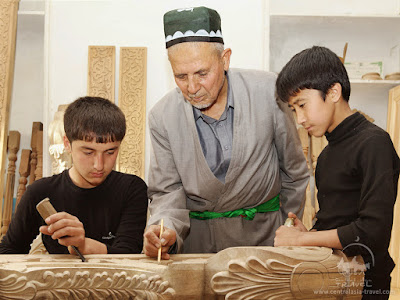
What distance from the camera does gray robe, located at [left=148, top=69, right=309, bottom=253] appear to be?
172cm

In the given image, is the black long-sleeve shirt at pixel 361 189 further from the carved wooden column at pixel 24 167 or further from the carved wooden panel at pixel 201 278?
the carved wooden column at pixel 24 167

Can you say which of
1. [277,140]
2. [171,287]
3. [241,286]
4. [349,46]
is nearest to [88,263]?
[171,287]

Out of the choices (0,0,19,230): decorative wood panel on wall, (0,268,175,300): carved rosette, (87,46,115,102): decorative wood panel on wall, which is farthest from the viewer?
(87,46,115,102): decorative wood panel on wall

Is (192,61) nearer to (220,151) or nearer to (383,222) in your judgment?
(220,151)

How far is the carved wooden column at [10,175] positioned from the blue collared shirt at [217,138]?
2.76 meters

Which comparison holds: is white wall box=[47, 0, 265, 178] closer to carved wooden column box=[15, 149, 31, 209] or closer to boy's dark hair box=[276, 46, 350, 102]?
carved wooden column box=[15, 149, 31, 209]

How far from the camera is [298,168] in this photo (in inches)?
72.2

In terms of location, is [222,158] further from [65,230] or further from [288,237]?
[65,230]

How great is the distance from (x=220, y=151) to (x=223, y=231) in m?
0.32

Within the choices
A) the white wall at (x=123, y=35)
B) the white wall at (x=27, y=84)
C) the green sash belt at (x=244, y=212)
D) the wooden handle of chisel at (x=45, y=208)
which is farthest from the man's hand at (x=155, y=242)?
the white wall at (x=27, y=84)

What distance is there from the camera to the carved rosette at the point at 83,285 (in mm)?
1081

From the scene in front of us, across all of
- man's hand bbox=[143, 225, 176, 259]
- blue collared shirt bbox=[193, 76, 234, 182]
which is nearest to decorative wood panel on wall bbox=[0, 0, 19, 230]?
blue collared shirt bbox=[193, 76, 234, 182]

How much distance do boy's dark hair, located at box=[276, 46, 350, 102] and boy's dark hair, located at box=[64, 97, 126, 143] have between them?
26.4 inches

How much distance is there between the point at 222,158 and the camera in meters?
1.75
